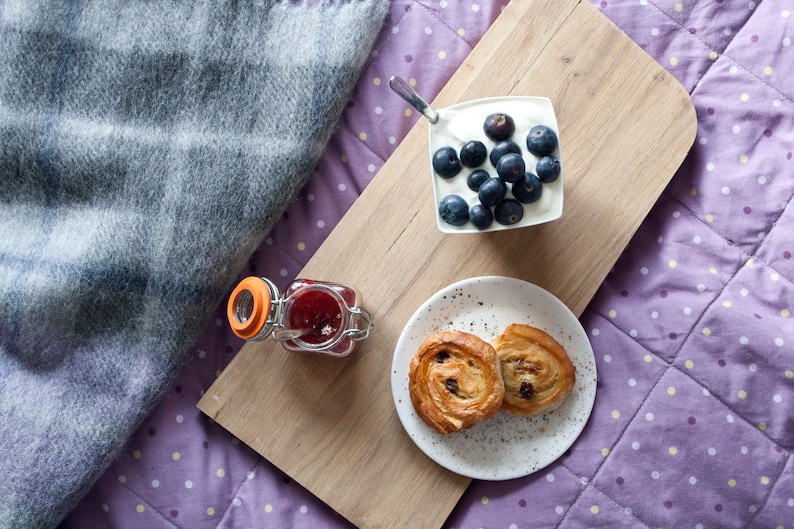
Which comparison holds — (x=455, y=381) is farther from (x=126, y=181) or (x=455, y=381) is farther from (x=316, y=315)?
(x=126, y=181)

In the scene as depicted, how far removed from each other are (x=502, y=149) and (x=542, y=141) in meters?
0.06

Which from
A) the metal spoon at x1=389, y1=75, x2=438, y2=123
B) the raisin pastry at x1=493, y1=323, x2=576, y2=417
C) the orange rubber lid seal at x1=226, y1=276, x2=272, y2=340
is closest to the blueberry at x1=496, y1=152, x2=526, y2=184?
the metal spoon at x1=389, y1=75, x2=438, y2=123

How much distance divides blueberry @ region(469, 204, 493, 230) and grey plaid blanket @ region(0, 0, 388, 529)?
33 centimetres

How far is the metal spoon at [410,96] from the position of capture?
3.49 feet

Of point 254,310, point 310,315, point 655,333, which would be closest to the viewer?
point 254,310

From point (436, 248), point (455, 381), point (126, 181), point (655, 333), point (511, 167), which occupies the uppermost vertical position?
point (511, 167)

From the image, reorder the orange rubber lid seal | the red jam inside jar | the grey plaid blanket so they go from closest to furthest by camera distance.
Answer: the orange rubber lid seal → the red jam inside jar → the grey plaid blanket

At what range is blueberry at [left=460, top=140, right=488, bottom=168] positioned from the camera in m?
1.09

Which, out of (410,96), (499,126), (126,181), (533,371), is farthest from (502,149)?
(126,181)

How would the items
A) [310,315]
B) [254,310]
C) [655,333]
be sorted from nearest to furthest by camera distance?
[254,310] → [310,315] → [655,333]

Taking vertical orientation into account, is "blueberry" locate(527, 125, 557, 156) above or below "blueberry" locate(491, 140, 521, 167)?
above

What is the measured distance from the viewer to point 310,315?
114 cm

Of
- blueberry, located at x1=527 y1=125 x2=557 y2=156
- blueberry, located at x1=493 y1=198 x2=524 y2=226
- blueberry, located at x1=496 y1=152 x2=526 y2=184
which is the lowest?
blueberry, located at x1=493 y1=198 x2=524 y2=226

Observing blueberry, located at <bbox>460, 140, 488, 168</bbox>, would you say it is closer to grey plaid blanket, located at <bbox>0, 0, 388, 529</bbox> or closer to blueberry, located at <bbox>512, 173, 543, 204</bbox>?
blueberry, located at <bbox>512, 173, 543, 204</bbox>
